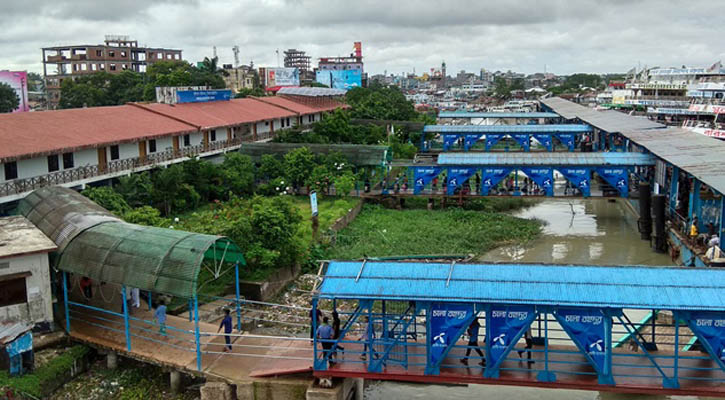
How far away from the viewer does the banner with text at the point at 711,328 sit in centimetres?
1059

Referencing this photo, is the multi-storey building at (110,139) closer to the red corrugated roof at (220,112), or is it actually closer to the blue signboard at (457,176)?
→ the red corrugated roof at (220,112)

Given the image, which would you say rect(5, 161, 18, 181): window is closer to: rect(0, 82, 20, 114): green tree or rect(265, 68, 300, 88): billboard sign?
rect(0, 82, 20, 114): green tree

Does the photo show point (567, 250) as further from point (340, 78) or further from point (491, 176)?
point (340, 78)

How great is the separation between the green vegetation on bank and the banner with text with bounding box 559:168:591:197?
2197 cm

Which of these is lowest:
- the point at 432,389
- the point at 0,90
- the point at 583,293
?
the point at 432,389

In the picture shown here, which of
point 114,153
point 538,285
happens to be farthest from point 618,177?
point 114,153

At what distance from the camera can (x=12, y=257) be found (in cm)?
1384

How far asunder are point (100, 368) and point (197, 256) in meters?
3.90

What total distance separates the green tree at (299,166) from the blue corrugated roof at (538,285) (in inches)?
828

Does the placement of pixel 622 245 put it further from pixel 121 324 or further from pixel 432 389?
pixel 121 324

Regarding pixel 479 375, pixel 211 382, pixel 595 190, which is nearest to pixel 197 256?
pixel 211 382

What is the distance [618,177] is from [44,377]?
2436cm

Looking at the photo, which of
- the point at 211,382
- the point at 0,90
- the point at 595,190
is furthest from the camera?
the point at 0,90

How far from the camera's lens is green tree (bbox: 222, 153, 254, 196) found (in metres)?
32.1
